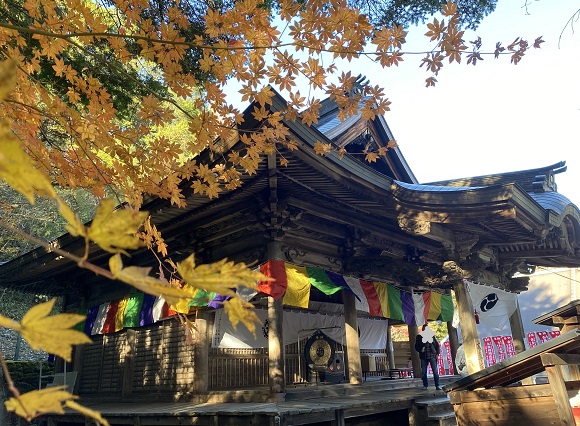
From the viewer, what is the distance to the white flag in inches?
361

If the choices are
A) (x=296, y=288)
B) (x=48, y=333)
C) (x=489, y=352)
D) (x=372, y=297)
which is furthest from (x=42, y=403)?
(x=489, y=352)

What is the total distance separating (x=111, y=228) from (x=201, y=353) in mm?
7881

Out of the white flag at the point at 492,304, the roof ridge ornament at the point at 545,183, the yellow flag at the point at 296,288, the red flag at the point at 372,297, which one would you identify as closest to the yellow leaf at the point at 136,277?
the yellow flag at the point at 296,288

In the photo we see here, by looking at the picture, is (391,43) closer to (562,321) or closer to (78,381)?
(562,321)

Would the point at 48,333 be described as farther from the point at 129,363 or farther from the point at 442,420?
the point at 129,363

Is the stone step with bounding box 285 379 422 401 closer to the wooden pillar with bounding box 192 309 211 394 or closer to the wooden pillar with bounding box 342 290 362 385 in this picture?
the wooden pillar with bounding box 342 290 362 385

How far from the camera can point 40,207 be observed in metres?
19.9

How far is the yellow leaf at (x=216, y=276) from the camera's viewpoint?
976 millimetres

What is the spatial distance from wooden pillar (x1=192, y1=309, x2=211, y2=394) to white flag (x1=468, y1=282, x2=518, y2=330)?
18.2 ft

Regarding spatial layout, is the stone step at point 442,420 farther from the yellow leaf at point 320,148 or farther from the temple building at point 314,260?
the yellow leaf at point 320,148

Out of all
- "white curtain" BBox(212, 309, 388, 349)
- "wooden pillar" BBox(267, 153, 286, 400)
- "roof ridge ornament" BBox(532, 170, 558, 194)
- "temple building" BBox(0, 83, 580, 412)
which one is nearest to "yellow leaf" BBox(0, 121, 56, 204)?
"temple building" BBox(0, 83, 580, 412)

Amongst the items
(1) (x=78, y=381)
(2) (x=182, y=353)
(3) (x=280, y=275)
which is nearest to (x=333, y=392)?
(3) (x=280, y=275)

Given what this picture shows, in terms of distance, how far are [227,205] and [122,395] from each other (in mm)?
5764

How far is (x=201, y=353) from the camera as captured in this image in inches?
321
